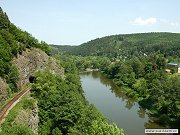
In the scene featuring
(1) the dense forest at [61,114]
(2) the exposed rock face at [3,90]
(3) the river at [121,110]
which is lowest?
(3) the river at [121,110]

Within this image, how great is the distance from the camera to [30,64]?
41656 millimetres

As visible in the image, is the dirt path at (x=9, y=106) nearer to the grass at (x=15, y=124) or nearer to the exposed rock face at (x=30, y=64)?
the grass at (x=15, y=124)

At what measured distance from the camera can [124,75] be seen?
97188 millimetres

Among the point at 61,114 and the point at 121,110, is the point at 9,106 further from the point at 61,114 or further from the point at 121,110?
the point at 121,110

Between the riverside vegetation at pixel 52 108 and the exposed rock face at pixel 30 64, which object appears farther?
the exposed rock face at pixel 30 64

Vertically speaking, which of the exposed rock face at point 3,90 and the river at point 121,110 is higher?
the exposed rock face at point 3,90

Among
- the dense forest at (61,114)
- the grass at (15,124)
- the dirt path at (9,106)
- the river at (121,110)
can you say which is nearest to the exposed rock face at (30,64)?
the dirt path at (9,106)

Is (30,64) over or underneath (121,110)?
over

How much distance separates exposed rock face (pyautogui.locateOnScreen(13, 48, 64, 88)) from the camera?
3800cm

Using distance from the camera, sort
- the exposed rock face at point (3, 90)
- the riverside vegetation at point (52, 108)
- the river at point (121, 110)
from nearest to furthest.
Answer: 1. the riverside vegetation at point (52, 108)
2. the exposed rock face at point (3, 90)
3. the river at point (121, 110)

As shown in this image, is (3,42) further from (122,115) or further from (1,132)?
(122,115)

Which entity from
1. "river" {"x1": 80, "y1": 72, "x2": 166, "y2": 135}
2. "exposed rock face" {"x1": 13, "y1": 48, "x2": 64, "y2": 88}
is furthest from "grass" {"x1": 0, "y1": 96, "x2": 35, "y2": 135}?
"river" {"x1": 80, "y1": 72, "x2": 166, "y2": 135}

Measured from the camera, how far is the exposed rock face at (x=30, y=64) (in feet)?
125

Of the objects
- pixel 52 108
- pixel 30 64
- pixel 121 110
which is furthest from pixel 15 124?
pixel 121 110
